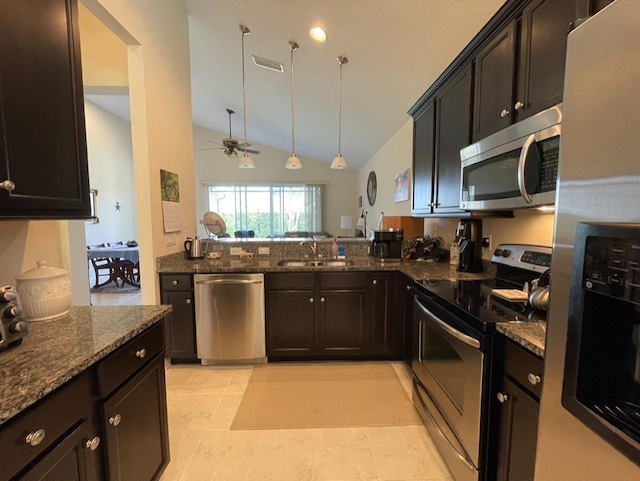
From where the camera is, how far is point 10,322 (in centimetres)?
101

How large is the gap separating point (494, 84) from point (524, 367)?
1.42 m

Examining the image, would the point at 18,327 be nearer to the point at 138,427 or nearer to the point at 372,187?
the point at 138,427

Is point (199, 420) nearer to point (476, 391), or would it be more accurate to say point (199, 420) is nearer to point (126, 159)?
point (476, 391)

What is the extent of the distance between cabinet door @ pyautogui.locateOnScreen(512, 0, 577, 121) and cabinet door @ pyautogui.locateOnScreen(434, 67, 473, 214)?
1.61 ft

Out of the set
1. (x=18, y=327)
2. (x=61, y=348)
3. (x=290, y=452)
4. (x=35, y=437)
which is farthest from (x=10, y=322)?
(x=290, y=452)

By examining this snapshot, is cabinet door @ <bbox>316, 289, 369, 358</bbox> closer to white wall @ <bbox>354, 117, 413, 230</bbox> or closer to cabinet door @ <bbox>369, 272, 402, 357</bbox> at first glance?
cabinet door @ <bbox>369, 272, 402, 357</bbox>

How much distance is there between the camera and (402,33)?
234 cm

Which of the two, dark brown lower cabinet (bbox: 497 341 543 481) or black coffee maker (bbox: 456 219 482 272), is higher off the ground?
black coffee maker (bbox: 456 219 482 272)

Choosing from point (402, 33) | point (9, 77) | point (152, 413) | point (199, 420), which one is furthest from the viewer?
point (402, 33)

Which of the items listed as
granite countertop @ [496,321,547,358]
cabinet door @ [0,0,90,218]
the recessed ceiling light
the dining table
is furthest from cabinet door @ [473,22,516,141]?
the dining table

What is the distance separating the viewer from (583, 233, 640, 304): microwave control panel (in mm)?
537

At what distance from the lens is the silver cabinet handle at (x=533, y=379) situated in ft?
3.32

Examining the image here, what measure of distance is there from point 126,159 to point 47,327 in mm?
7529

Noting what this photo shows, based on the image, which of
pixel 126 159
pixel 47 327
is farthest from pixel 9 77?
pixel 126 159
